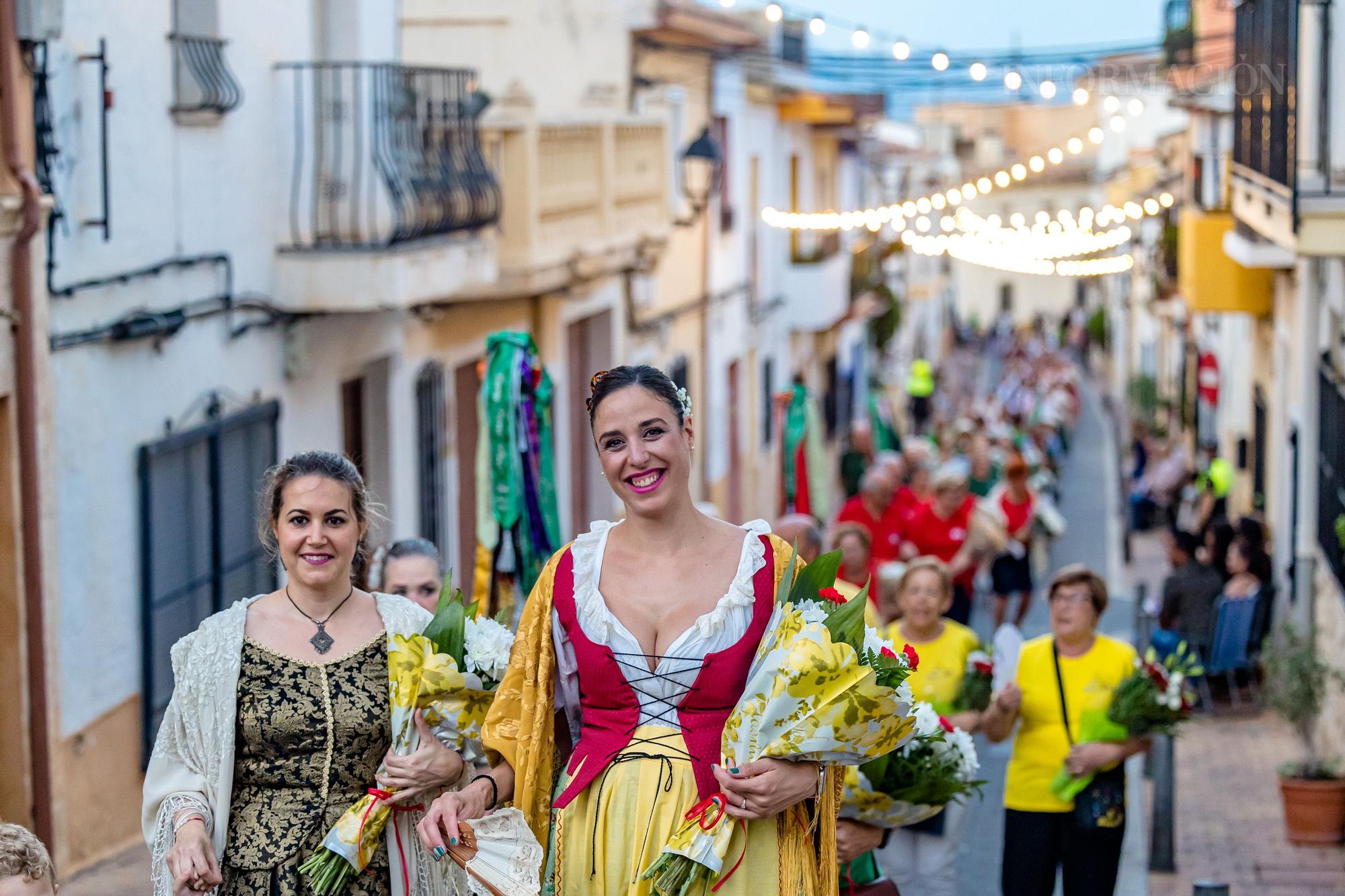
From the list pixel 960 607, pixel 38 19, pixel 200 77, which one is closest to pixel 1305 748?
pixel 960 607

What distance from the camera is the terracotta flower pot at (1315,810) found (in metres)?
9.69

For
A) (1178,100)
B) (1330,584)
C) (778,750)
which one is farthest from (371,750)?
(1178,100)

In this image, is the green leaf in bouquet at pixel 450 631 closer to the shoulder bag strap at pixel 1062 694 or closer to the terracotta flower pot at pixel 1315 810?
the shoulder bag strap at pixel 1062 694

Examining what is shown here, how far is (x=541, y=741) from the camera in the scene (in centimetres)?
435

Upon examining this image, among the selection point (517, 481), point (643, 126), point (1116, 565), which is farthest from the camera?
point (1116, 565)

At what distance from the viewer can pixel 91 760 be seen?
29.1 feet

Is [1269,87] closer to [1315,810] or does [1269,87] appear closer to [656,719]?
[1315,810]

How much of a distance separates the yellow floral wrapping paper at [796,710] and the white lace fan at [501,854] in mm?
307

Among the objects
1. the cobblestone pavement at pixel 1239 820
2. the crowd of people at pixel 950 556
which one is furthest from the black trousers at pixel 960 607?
the cobblestone pavement at pixel 1239 820

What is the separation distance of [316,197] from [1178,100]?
11.9 metres

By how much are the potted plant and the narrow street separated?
2.63 ft

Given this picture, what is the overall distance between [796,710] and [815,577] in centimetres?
36

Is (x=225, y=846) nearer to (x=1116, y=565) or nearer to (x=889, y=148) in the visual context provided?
(x=1116, y=565)

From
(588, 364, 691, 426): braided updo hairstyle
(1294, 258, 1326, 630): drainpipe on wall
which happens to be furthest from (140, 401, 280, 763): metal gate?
(1294, 258, 1326, 630): drainpipe on wall
